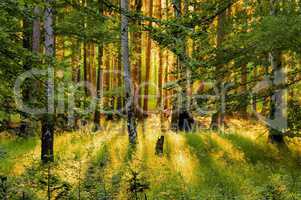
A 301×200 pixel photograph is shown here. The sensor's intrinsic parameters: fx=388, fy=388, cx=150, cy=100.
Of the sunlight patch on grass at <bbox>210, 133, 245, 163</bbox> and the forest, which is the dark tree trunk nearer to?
the forest

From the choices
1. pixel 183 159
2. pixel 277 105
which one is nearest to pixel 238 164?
pixel 183 159

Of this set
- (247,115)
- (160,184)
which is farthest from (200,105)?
(247,115)

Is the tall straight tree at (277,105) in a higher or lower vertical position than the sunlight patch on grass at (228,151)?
higher

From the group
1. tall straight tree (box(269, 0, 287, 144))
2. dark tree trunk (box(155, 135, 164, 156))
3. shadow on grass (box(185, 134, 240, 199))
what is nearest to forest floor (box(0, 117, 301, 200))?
shadow on grass (box(185, 134, 240, 199))

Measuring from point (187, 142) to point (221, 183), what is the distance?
4094mm

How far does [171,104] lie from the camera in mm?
12000

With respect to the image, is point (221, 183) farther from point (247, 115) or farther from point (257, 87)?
point (247, 115)

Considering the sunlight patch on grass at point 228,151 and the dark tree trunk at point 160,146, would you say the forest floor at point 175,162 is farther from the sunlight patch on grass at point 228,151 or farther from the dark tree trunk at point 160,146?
the dark tree trunk at point 160,146

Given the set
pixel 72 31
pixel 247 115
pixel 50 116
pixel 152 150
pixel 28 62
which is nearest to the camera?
pixel 28 62

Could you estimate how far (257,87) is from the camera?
10.2 m

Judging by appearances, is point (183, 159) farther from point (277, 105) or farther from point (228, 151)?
point (277, 105)

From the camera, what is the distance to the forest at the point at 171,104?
5.55 metres

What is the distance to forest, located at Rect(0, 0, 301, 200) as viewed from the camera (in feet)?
18.2

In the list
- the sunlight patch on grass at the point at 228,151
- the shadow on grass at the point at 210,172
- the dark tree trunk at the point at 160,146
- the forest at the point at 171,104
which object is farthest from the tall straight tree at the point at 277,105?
the dark tree trunk at the point at 160,146
